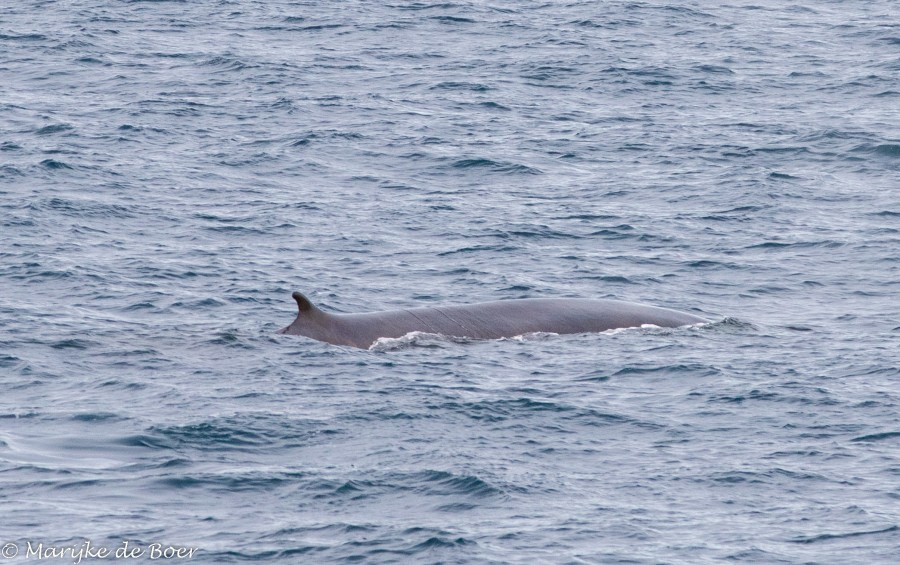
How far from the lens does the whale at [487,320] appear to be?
2039 centimetres

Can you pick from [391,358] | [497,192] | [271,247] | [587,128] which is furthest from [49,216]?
[587,128]

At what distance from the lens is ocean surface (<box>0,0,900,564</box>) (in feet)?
49.1

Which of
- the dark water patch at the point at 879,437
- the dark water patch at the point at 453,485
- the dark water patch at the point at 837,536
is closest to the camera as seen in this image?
the dark water patch at the point at 837,536

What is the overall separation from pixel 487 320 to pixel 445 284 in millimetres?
3593

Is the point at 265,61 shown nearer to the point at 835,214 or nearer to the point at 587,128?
the point at 587,128

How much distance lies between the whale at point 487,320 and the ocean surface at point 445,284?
0.29m

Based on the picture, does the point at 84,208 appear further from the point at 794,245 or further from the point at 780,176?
the point at 780,176

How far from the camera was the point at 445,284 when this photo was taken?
24750 mm

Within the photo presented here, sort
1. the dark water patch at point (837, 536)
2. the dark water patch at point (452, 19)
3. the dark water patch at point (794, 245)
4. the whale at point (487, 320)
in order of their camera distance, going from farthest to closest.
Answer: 1. the dark water patch at point (452, 19)
2. the dark water patch at point (794, 245)
3. the whale at point (487, 320)
4. the dark water patch at point (837, 536)

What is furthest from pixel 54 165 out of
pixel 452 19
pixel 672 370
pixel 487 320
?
pixel 452 19

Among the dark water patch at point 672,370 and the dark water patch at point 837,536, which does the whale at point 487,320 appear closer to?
the dark water patch at point 672,370

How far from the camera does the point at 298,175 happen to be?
3269 cm

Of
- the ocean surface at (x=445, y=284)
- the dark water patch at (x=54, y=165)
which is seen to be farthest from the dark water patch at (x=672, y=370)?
the dark water patch at (x=54, y=165)

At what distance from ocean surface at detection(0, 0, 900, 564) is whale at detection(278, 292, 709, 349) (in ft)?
0.96
